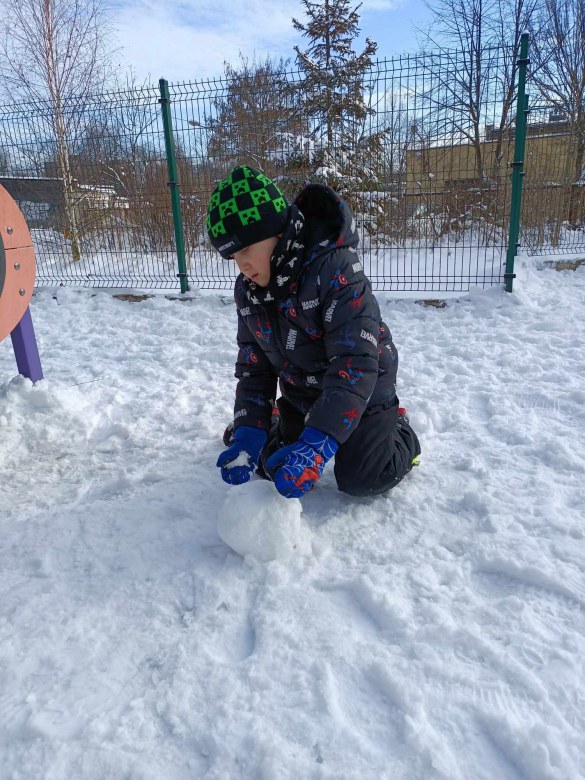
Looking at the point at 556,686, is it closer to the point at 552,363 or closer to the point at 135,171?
the point at 552,363

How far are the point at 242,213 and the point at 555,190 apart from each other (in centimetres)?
637

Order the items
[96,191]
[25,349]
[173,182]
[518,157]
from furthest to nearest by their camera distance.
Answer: [96,191]
[173,182]
[518,157]
[25,349]

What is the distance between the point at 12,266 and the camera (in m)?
2.44

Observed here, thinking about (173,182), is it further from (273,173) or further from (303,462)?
(303,462)

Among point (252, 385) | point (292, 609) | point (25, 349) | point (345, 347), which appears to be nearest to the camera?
point (292, 609)

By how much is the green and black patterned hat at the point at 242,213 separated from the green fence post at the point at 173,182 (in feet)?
14.2

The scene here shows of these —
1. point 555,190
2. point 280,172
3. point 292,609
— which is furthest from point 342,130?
point 292,609

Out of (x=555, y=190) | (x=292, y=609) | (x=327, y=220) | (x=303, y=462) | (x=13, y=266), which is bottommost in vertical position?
(x=292, y=609)

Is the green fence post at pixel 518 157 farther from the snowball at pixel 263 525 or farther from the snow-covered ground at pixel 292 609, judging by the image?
the snowball at pixel 263 525

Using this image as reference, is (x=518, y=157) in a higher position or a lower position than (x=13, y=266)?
higher

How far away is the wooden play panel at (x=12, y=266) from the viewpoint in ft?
7.82

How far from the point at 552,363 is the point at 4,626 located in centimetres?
303

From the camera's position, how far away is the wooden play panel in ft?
7.82

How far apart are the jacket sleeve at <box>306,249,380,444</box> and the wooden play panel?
4.88 feet
